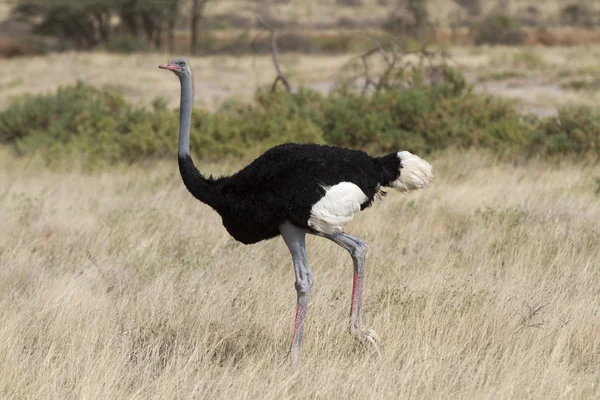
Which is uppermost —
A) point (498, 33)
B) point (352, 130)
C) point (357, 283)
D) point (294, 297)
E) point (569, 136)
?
point (357, 283)

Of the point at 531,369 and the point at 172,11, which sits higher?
the point at 531,369

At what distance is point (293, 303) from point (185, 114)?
4.13 feet

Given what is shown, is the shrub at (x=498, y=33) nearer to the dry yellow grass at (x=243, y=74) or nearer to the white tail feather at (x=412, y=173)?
the dry yellow grass at (x=243, y=74)

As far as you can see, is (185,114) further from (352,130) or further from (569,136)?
(569,136)

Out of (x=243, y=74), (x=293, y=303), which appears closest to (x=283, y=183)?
(x=293, y=303)

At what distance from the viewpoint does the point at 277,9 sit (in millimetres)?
68438

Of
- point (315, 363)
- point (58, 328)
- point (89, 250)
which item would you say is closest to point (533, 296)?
point (315, 363)

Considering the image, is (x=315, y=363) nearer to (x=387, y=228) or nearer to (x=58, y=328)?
(x=58, y=328)

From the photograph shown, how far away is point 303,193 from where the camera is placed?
402 cm

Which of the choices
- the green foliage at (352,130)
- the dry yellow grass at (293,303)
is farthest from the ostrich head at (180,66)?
the green foliage at (352,130)

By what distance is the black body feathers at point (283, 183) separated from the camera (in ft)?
13.3

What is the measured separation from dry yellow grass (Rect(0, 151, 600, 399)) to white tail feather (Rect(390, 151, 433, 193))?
2.36 ft

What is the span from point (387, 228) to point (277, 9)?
6313 centimetres

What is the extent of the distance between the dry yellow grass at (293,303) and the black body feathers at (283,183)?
2.05 feet
